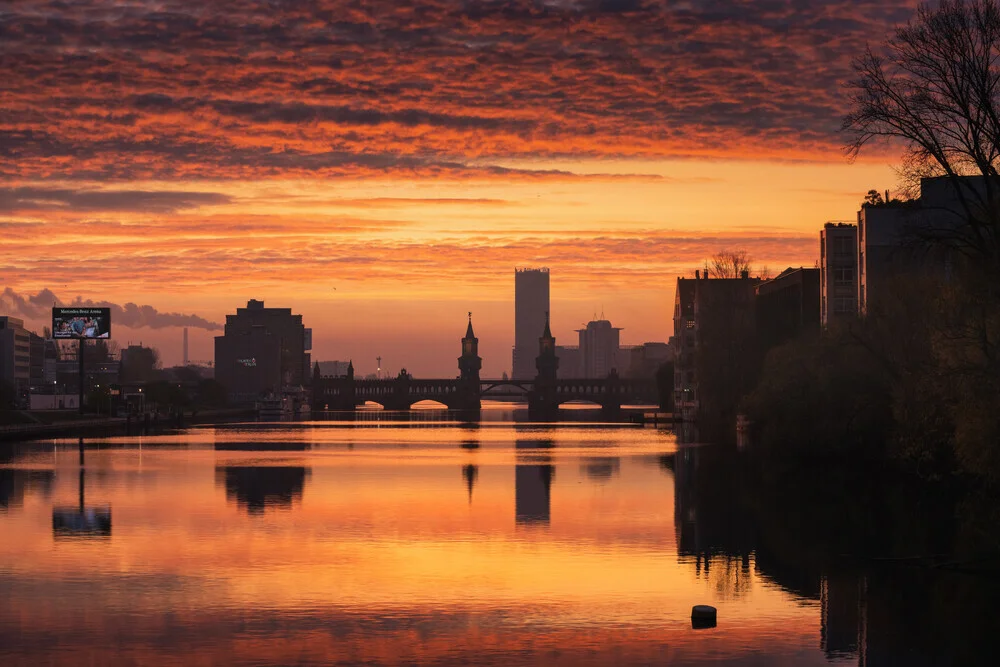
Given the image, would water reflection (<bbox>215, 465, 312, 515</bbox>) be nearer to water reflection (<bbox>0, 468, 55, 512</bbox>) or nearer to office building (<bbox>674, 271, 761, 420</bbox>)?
water reflection (<bbox>0, 468, 55, 512</bbox>)

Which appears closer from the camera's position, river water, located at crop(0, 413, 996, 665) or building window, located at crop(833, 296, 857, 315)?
river water, located at crop(0, 413, 996, 665)

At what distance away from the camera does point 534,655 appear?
32094 mm

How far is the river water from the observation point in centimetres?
3294

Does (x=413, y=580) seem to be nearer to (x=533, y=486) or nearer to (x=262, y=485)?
(x=533, y=486)

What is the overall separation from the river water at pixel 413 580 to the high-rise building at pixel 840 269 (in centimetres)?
6448

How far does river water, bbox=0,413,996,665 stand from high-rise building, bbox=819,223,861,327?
64.5m

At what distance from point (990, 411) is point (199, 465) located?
7035 centimetres

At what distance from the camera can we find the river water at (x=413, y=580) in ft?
108

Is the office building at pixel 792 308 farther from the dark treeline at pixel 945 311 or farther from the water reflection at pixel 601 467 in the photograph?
the dark treeline at pixel 945 311

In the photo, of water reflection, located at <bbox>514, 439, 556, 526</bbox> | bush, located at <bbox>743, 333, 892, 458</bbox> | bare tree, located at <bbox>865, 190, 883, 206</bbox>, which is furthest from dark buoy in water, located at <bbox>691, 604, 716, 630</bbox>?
bare tree, located at <bbox>865, 190, 883, 206</bbox>

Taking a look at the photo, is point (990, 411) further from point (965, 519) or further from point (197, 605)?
point (197, 605)

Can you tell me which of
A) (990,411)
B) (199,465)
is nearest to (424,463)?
(199,465)

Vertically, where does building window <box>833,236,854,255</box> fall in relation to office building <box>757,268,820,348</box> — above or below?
above

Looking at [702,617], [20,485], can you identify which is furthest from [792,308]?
[702,617]
